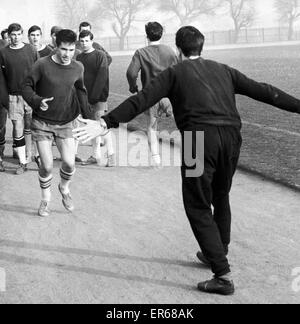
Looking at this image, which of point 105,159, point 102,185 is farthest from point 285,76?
point 102,185

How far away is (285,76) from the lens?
2506 centimetres

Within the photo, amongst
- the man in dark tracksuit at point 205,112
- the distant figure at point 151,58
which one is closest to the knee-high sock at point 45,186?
the distant figure at point 151,58

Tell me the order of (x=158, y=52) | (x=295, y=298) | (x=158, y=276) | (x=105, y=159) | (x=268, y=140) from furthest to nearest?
1. (x=268, y=140)
2. (x=105, y=159)
3. (x=158, y=52)
4. (x=158, y=276)
5. (x=295, y=298)

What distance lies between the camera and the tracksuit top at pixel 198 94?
448 centimetres

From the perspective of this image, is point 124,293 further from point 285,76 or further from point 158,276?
point 285,76

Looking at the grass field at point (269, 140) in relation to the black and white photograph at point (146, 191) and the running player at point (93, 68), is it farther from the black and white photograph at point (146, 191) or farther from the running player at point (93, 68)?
the running player at point (93, 68)

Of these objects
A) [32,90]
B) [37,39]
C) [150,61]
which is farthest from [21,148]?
[32,90]

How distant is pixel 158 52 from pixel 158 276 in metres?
4.49

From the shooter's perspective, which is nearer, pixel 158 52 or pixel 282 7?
pixel 158 52

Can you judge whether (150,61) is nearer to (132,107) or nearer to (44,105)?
(44,105)

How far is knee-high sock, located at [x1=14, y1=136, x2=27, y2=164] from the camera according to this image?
925 centimetres

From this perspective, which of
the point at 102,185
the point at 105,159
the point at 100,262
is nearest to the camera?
the point at 100,262

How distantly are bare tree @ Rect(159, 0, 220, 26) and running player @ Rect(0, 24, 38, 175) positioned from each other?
91673 mm

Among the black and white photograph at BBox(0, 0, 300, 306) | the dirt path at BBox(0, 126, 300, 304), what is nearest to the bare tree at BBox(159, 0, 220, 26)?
the black and white photograph at BBox(0, 0, 300, 306)
